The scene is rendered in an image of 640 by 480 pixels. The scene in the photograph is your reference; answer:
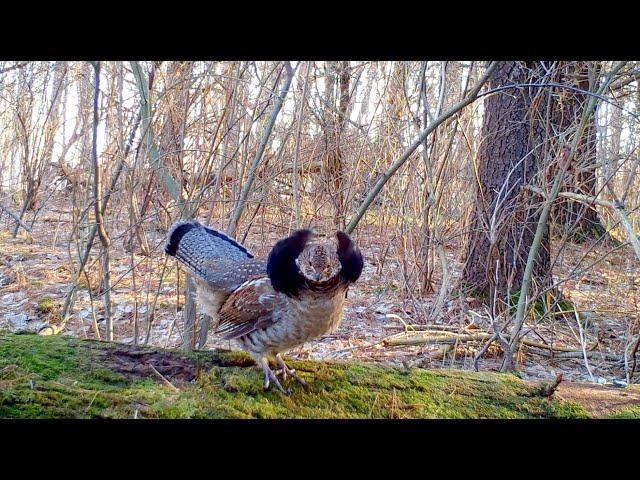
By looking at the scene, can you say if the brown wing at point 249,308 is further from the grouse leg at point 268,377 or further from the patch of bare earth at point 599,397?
the patch of bare earth at point 599,397

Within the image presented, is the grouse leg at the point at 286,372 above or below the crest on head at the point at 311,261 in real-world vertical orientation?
below

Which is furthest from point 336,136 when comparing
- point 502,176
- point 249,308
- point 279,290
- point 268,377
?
point 268,377

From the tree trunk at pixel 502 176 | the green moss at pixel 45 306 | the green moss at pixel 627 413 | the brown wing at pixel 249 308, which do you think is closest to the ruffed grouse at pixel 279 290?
the brown wing at pixel 249 308

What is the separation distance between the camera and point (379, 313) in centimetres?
575

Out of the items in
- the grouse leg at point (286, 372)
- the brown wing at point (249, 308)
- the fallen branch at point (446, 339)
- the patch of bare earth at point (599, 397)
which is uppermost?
the brown wing at point (249, 308)

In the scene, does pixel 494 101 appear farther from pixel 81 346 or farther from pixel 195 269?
pixel 81 346

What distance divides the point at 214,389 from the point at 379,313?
12.4 ft

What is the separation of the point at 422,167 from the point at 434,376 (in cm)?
341

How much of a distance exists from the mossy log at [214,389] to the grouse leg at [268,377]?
1.2 inches

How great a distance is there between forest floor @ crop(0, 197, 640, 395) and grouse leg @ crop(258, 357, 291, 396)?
1.62 m

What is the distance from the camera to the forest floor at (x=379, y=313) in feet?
14.4

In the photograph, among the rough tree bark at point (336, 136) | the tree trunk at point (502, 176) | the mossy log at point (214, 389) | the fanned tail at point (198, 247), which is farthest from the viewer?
the tree trunk at point (502, 176)

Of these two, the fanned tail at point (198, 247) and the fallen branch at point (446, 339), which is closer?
the fanned tail at point (198, 247)

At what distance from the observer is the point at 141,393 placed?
2000 millimetres
